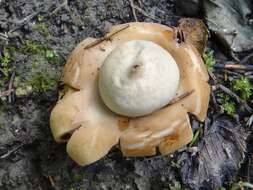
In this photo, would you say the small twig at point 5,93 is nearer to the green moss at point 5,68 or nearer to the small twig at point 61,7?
the green moss at point 5,68

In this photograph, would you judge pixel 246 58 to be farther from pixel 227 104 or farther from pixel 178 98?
pixel 178 98

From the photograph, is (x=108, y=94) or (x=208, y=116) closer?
(x=108, y=94)

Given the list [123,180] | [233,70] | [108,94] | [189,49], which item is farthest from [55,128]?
[233,70]

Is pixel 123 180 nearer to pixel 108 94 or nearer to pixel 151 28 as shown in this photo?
pixel 108 94

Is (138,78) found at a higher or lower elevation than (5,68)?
higher

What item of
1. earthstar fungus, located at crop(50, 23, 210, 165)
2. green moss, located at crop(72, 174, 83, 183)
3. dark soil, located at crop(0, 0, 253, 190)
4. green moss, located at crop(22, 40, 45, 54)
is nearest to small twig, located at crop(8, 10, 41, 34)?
dark soil, located at crop(0, 0, 253, 190)

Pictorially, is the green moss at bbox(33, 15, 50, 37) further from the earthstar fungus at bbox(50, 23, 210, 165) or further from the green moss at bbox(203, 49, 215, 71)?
the green moss at bbox(203, 49, 215, 71)

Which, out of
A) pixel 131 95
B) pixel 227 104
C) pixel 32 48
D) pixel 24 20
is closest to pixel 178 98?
pixel 131 95

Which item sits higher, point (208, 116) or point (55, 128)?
point (55, 128)
